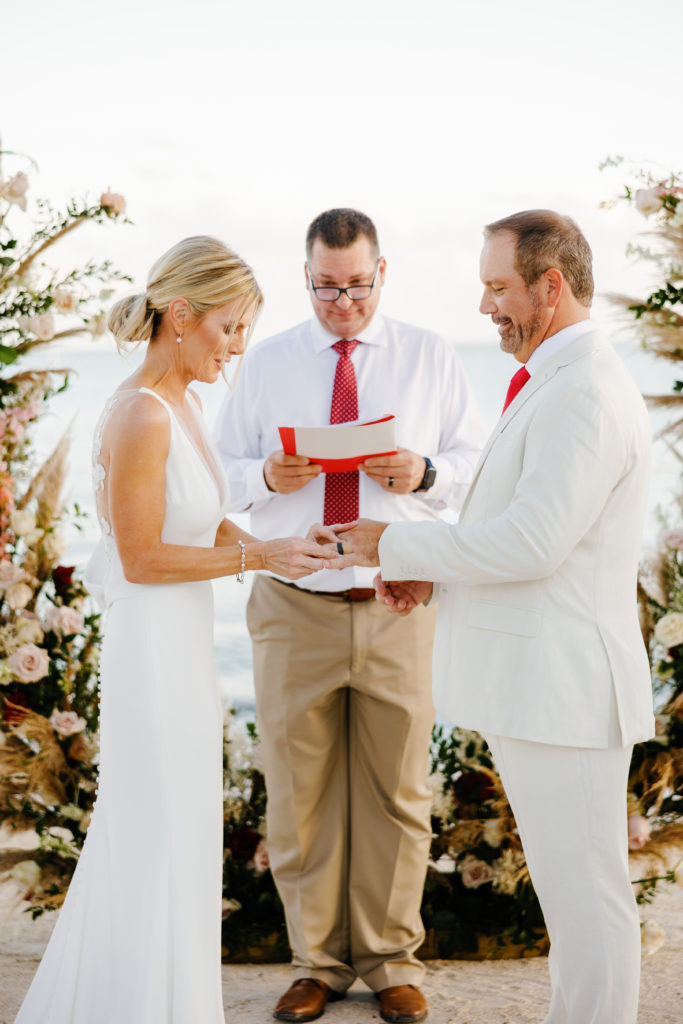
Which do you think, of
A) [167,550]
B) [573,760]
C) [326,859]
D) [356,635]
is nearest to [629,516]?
[573,760]

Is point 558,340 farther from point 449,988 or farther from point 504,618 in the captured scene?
point 449,988

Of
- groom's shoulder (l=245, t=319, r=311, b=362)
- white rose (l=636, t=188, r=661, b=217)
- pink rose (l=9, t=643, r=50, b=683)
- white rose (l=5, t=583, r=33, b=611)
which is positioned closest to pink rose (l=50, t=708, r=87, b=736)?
pink rose (l=9, t=643, r=50, b=683)

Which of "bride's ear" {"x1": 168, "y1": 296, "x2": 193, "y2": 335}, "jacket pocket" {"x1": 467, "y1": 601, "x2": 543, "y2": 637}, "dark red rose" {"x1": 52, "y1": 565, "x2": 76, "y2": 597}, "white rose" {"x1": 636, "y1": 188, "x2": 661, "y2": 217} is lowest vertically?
"jacket pocket" {"x1": 467, "y1": 601, "x2": 543, "y2": 637}

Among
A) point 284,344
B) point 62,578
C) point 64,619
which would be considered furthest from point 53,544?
point 284,344

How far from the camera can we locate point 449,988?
3.59 meters

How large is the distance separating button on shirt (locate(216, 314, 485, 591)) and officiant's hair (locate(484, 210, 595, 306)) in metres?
1.08

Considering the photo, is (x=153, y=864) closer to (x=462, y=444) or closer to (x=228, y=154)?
(x=462, y=444)

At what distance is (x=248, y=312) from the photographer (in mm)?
2758

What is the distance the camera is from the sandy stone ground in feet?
11.1

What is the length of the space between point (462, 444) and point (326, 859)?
1409mm

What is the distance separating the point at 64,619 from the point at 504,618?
76.6 inches

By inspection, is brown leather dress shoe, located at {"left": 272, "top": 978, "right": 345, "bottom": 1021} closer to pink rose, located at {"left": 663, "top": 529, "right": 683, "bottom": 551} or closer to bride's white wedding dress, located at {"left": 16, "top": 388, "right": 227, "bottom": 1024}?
bride's white wedding dress, located at {"left": 16, "top": 388, "right": 227, "bottom": 1024}

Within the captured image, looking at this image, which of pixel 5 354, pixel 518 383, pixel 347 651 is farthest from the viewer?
pixel 347 651

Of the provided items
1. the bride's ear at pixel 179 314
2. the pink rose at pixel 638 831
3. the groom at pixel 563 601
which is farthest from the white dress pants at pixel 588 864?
the pink rose at pixel 638 831
